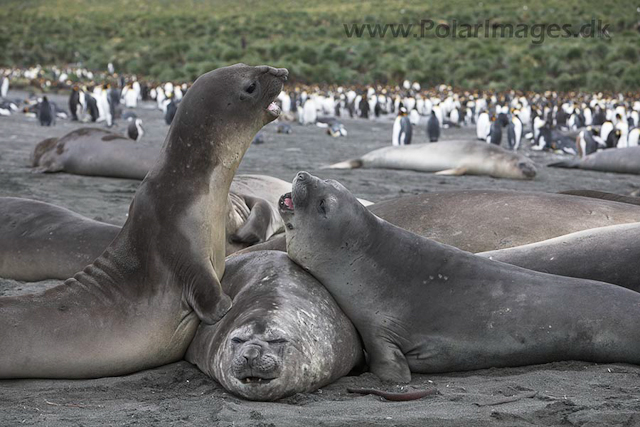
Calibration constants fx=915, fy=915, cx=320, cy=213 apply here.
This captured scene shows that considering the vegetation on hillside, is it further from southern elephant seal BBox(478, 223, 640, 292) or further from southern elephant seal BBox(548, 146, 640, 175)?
southern elephant seal BBox(478, 223, 640, 292)

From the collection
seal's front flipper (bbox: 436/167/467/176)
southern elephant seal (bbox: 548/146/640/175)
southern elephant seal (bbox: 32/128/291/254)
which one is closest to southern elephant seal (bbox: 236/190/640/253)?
southern elephant seal (bbox: 32/128/291/254)

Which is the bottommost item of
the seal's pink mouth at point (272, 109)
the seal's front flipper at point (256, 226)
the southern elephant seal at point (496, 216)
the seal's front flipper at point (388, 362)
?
the seal's front flipper at point (388, 362)

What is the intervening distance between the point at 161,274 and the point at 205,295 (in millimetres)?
229

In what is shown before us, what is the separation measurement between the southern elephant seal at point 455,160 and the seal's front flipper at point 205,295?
9.19 meters

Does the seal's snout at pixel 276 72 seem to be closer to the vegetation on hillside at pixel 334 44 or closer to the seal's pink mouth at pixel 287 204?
the seal's pink mouth at pixel 287 204

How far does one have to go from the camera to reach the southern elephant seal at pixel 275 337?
11.7ft

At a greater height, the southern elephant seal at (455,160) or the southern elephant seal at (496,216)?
the southern elephant seal at (496,216)

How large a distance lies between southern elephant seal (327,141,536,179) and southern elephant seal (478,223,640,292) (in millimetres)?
8224

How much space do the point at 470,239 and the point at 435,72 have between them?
4014 centimetres

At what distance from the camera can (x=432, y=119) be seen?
2011 centimetres

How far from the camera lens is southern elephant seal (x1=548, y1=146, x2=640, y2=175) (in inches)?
570

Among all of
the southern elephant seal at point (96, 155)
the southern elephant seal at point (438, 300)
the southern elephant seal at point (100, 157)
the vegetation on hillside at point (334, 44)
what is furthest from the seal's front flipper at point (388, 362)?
the vegetation on hillside at point (334, 44)

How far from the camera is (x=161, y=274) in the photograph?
4.14 m

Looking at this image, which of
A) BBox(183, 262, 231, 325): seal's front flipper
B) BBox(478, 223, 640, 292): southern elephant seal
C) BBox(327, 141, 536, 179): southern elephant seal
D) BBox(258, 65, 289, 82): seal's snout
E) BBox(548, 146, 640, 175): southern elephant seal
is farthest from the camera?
BBox(548, 146, 640, 175): southern elephant seal
